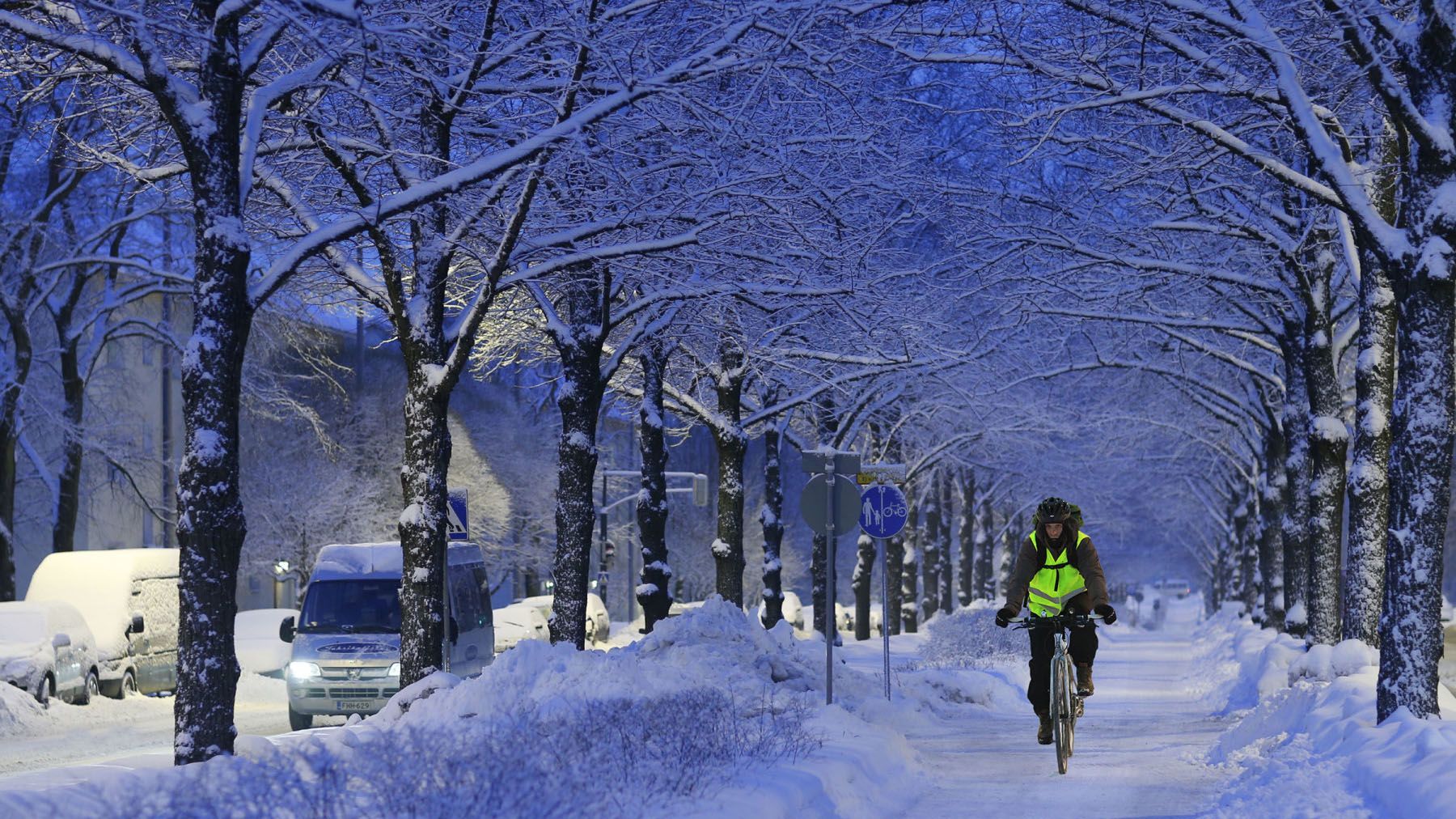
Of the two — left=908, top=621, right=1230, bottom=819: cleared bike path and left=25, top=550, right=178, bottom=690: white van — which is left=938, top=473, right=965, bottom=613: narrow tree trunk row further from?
left=25, top=550, right=178, bottom=690: white van

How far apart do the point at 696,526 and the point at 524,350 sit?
184 feet

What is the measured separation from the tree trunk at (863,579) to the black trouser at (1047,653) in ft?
96.3

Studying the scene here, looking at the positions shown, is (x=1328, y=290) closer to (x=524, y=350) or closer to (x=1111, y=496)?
(x=524, y=350)

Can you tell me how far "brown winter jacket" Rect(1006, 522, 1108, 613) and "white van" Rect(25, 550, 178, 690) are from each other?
58.2 ft

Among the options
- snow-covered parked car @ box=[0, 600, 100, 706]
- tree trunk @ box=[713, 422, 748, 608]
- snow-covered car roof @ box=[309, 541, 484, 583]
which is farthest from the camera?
tree trunk @ box=[713, 422, 748, 608]

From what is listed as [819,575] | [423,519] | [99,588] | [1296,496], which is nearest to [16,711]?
[99,588]

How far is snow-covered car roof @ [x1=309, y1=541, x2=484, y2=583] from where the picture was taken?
79.8 ft

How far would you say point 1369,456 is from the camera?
53.5 ft

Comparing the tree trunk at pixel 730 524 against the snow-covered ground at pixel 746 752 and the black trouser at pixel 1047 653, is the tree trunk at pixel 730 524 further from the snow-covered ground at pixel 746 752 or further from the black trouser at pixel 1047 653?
the black trouser at pixel 1047 653

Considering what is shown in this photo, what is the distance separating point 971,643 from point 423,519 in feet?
70.5

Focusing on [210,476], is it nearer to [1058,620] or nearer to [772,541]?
[1058,620]

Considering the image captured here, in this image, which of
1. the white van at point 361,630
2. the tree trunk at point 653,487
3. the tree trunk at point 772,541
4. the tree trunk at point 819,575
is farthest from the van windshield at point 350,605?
the tree trunk at point 819,575

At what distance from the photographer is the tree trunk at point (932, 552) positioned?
2306 inches

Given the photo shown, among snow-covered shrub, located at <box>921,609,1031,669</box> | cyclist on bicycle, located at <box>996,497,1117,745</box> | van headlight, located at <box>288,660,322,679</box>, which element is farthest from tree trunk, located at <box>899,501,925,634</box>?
cyclist on bicycle, located at <box>996,497,1117,745</box>
